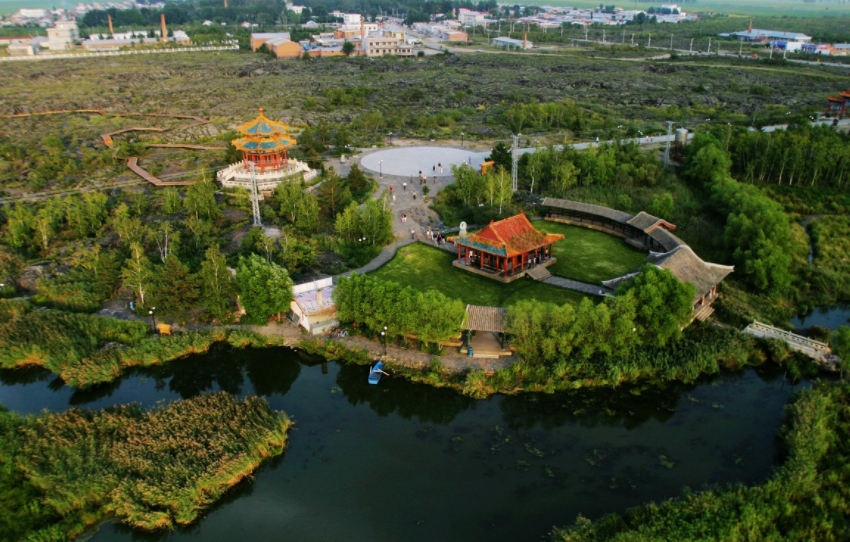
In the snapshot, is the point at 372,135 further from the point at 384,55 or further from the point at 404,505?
the point at 384,55

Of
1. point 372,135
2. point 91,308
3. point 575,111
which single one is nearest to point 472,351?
point 91,308

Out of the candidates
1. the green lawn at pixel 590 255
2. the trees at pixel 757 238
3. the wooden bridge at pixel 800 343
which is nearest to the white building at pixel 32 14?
the green lawn at pixel 590 255

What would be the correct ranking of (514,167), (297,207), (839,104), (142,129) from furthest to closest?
(142,129), (839,104), (514,167), (297,207)

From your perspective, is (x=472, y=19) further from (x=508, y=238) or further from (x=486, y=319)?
(x=486, y=319)

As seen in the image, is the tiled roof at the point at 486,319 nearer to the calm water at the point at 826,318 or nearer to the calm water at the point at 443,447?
the calm water at the point at 443,447

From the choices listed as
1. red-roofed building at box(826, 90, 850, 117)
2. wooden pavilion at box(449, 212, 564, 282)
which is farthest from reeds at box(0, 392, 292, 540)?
red-roofed building at box(826, 90, 850, 117)

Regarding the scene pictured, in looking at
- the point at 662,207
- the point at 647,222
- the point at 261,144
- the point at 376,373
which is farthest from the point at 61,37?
the point at 376,373

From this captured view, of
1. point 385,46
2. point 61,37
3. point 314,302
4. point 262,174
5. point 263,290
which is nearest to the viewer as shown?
point 263,290
